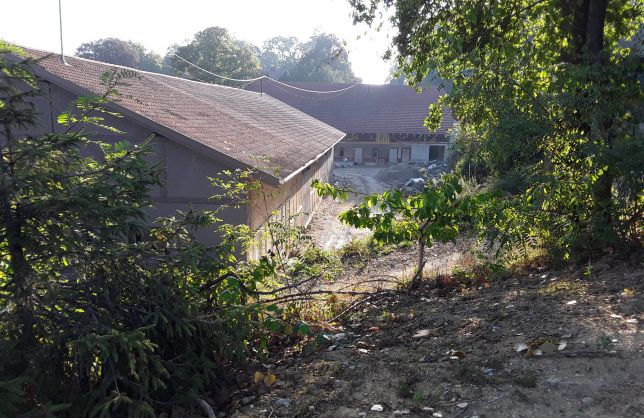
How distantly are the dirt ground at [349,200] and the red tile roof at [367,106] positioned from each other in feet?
14.4

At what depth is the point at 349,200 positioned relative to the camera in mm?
27266

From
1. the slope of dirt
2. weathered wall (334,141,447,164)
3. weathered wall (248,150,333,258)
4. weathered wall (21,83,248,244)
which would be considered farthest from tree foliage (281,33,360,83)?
the slope of dirt

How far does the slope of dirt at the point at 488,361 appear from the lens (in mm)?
3656

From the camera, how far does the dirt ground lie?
57.8 feet

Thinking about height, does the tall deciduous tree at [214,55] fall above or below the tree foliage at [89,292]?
above

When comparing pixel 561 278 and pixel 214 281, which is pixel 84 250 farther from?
pixel 561 278

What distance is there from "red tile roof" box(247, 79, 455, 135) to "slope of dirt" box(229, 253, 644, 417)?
36258mm

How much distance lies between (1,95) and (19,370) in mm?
2269

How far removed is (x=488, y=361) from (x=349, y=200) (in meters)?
23.0

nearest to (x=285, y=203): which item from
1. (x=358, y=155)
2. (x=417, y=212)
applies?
(x=417, y=212)

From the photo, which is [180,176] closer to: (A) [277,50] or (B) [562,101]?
(B) [562,101]

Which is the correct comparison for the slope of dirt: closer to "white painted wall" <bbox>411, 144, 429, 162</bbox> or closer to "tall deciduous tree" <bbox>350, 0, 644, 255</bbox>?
"tall deciduous tree" <bbox>350, 0, 644, 255</bbox>

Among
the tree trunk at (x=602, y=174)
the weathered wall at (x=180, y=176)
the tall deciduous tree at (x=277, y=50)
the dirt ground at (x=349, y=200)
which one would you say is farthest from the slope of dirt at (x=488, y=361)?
the tall deciduous tree at (x=277, y=50)

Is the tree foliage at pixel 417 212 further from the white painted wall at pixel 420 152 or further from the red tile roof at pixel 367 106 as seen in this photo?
the red tile roof at pixel 367 106
